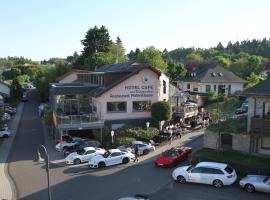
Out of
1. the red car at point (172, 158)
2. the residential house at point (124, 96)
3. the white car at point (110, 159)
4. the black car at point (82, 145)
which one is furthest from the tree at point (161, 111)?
the white car at point (110, 159)

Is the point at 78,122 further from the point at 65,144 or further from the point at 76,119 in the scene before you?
the point at 65,144

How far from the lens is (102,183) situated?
26.9 m

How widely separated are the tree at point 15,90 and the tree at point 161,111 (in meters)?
53.2

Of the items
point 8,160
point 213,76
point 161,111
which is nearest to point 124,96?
point 161,111

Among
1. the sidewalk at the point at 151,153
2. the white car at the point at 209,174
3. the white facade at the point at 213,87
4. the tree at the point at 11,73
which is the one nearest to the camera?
the white car at the point at 209,174

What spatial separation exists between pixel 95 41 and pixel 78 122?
58675mm

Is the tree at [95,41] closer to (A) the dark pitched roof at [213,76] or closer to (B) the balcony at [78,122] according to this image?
(A) the dark pitched roof at [213,76]

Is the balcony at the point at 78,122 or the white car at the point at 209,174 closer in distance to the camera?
the white car at the point at 209,174

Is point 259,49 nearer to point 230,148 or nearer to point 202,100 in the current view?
point 202,100

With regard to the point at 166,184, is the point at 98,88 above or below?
above

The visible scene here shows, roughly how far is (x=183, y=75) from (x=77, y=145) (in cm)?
4722

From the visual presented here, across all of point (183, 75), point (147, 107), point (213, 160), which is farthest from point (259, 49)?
point (213, 160)

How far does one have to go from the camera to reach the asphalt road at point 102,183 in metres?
24.1

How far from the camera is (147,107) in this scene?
43438 millimetres
